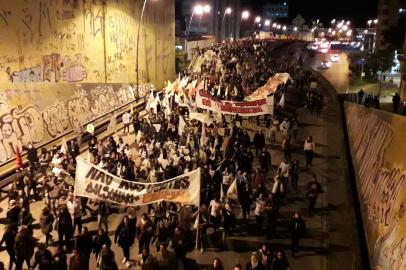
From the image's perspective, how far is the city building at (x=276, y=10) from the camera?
7416 inches

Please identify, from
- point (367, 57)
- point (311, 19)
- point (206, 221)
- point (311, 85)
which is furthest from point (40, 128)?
point (311, 19)

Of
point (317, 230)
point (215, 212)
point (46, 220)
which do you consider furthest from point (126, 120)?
point (317, 230)

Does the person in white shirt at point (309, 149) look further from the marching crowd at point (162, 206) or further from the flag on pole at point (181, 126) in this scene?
the flag on pole at point (181, 126)

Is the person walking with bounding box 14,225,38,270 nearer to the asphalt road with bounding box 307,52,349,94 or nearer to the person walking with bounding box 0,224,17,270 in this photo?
the person walking with bounding box 0,224,17,270

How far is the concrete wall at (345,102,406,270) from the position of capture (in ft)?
33.6

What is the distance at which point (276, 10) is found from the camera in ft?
635

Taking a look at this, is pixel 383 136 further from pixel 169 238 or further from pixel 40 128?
pixel 40 128

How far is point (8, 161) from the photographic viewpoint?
19.8 meters

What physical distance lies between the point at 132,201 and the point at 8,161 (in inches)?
403

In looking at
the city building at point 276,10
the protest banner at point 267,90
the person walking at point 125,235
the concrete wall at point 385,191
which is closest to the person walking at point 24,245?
the person walking at point 125,235

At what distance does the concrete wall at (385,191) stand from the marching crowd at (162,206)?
1784 mm

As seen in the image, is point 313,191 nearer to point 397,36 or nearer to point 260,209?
point 260,209

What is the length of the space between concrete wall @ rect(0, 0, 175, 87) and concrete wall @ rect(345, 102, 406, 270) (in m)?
14.5

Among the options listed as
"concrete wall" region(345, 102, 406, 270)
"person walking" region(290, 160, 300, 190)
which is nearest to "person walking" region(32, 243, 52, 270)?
"concrete wall" region(345, 102, 406, 270)
